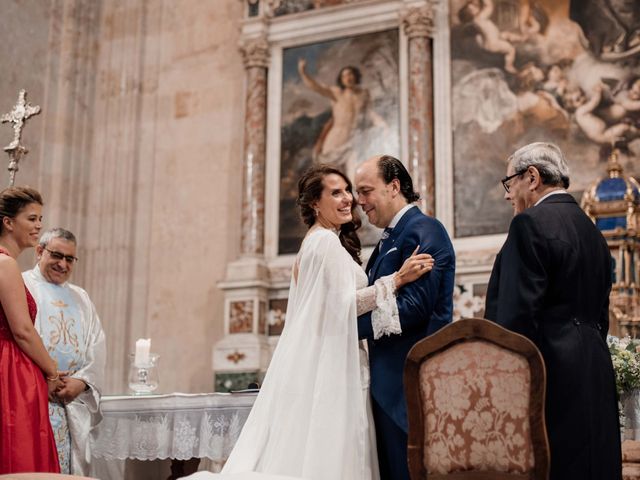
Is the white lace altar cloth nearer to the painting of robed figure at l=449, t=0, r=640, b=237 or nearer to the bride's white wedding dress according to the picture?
the bride's white wedding dress

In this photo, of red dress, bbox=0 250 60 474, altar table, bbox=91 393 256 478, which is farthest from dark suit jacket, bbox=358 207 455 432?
red dress, bbox=0 250 60 474

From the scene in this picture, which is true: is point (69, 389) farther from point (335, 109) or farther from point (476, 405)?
point (335, 109)

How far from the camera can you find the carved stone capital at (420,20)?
8.81m

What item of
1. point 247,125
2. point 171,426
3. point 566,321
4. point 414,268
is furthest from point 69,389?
point 247,125

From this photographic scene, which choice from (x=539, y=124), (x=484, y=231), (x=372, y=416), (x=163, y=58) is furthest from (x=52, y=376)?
(x=163, y=58)

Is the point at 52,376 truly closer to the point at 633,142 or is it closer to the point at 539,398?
the point at 539,398

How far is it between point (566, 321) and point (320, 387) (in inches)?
40.2

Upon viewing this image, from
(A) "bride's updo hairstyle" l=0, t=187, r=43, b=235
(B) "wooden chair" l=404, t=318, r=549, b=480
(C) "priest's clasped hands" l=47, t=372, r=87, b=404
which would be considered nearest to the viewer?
(B) "wooden chair" l=404, t=318, r=549, b=480

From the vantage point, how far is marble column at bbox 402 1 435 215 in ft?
28.0

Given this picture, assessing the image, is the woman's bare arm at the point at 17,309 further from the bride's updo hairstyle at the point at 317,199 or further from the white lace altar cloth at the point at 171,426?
the bride's updo hairstyle at the point at 317,199

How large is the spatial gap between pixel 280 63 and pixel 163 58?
1495 millimetres

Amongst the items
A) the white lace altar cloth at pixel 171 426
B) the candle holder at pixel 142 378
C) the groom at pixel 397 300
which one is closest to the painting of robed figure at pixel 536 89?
the candle holder at pixel 142 378

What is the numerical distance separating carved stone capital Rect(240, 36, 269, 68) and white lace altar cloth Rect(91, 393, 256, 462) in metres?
4.82

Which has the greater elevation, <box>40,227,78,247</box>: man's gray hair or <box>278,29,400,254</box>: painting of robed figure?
<box>278,29,400,254</box>: painting of robed figure
